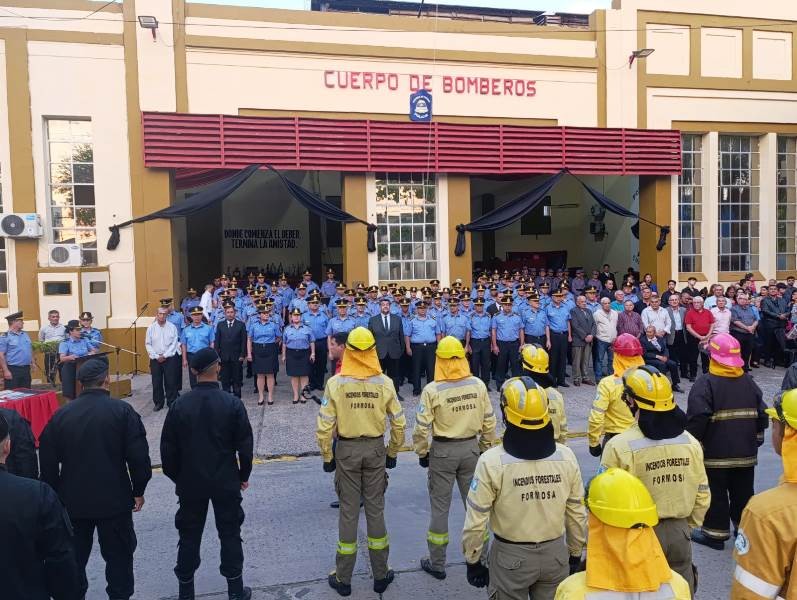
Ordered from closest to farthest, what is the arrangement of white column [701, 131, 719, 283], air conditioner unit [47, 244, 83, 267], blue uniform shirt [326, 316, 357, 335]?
blue uniform shirt [326, 316, 357, 335] < air conditioner unit [47, 244, 83, 267] < white column [701, 131, 719, 283]

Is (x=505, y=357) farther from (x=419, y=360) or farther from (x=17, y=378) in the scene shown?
(x=17, y=378)

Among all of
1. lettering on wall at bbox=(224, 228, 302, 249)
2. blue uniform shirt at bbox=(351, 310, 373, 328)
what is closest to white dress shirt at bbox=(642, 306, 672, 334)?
blue uniform shirt at bbox=(351, 310, 373, 328)

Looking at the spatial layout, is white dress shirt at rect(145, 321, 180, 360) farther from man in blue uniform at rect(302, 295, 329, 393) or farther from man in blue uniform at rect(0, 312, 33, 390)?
man in blue uniform at rect(302, 295, 329, 393)

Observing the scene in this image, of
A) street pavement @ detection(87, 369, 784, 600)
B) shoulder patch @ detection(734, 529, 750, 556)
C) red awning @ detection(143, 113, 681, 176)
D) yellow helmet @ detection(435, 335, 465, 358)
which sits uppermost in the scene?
red awning @ detection(143, 113, 681, 176)

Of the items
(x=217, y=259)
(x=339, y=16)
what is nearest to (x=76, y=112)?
(x=339, y=16)

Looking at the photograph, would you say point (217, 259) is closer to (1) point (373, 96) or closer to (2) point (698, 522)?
(1) point (373, 96)

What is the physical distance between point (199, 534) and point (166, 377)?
6715mm

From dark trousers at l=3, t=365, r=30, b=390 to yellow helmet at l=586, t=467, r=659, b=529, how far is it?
10.5 m

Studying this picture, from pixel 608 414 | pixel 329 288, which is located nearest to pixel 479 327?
pixel 329 288

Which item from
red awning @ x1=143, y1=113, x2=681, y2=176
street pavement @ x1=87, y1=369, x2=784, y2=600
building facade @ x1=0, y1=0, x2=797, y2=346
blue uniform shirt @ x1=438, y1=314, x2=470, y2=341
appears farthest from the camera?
red awning @ x1=143, y1=113, x2=681, y2=176

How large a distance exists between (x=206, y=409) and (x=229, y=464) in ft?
1.45

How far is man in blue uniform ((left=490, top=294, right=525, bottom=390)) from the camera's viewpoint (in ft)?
38.3

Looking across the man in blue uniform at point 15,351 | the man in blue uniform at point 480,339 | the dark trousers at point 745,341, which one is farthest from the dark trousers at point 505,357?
the man in blue uniform at point 15,351

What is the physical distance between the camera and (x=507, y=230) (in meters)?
22.8
